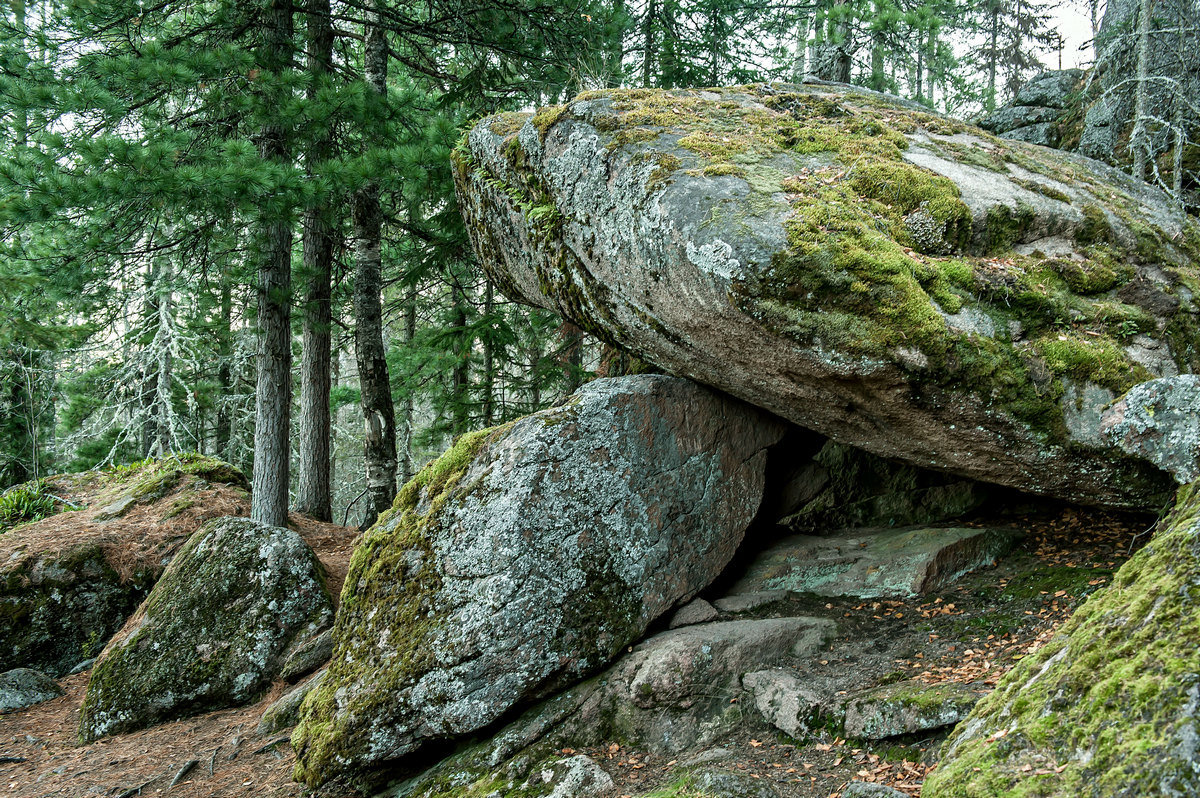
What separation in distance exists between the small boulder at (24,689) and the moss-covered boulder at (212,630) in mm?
1328

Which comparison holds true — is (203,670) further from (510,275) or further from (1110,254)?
(1110,254)

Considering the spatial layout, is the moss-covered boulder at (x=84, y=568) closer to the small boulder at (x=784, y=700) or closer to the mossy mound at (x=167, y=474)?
the mossy mound at (x=167, y=474)

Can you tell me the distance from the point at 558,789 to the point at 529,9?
9202 mm

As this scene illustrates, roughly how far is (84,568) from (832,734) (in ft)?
29.7

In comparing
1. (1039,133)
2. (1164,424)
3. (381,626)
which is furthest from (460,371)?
(1164,424)

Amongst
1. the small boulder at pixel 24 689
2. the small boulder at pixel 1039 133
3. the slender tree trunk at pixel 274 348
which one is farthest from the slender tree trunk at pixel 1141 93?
the small boulder at pixel 24 689

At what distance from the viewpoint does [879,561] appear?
19.6ft

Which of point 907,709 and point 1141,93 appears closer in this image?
point 907,709

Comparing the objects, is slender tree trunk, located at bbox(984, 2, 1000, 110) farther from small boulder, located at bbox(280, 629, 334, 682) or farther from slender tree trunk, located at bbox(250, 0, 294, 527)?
small boulder, located at bbox(280, 629, 334, 682)

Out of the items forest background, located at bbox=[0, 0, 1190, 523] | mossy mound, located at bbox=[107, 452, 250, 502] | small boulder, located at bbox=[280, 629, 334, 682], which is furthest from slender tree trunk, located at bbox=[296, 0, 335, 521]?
small boulder, located at bbox=[280, 629, 334, 682]

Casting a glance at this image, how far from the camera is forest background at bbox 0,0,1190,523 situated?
22.8 feet

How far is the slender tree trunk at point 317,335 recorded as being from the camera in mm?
9398

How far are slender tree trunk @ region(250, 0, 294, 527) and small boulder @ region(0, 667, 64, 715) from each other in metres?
2.78

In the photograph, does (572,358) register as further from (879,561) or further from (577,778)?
(577,778)
